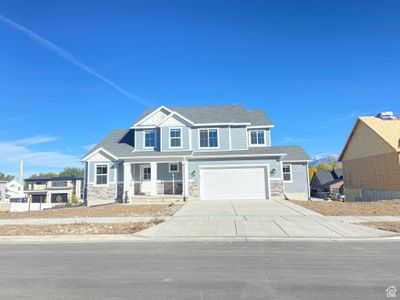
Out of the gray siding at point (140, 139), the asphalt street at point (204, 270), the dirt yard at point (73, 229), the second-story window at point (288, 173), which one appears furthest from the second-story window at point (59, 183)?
the asphalt street at point (204, 270)

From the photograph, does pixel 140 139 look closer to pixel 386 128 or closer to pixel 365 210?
pixel 365 210

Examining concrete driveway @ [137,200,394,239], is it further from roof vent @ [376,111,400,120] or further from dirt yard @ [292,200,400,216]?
roof vent @ [376,111,400,120]

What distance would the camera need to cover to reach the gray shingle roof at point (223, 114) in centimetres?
2505

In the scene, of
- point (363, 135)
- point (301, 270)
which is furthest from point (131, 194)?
point (363, 135)

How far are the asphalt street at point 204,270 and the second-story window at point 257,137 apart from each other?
55.7 ft

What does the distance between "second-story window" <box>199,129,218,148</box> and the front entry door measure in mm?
4926

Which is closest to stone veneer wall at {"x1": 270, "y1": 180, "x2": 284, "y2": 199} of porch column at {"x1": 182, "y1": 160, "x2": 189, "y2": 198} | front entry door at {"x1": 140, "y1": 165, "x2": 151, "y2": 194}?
porch column at {"x1": 182, "y1": 160, "x2": 189, "y2": 198}

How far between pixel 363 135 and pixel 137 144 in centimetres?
2102

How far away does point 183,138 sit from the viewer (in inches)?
956

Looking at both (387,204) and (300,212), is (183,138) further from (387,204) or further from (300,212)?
(387,204)

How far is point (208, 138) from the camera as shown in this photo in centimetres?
2445

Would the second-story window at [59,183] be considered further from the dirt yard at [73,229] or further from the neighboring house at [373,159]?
the neighboring house at [373,159]

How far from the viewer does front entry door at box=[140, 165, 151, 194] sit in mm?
23891

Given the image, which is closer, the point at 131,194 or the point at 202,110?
the point at 131,194
